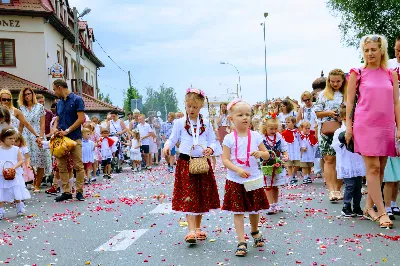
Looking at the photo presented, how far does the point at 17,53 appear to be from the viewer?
3322 centimetres

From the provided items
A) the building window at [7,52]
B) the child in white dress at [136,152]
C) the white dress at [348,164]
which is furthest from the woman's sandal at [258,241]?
the building window at [7,52]

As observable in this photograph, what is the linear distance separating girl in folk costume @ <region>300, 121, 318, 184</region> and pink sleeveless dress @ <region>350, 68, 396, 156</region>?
18.8 ft

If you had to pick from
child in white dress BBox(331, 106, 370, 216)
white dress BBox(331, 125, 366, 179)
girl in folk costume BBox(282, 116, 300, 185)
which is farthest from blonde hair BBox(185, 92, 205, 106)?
girl in folk costume BBox(282, 116, 300, 185)

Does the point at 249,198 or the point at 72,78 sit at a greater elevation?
the point at 72,78

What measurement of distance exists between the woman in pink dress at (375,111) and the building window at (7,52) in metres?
29.2

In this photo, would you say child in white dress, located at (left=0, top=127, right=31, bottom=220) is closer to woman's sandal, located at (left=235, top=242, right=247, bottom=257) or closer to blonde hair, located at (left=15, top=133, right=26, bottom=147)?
blonde hair, located at (left=15, top=133, right=26, bottom=147)

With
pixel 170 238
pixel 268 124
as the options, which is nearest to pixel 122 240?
pixel 170 238

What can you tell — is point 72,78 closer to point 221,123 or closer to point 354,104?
point 221,123

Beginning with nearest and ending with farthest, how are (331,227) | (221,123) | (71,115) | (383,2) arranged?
1. (331,227)
2. (71,115)
3. (221,123)
4. (383,2)

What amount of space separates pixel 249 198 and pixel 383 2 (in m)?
34.0

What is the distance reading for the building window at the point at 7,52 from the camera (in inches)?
1293

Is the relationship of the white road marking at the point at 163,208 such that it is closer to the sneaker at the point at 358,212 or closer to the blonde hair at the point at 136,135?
the sneaker at the point at 358,212

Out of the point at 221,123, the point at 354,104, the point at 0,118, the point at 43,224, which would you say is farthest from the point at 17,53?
the point at 354,104

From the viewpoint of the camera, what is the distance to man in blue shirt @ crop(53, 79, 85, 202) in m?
10.5
